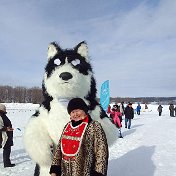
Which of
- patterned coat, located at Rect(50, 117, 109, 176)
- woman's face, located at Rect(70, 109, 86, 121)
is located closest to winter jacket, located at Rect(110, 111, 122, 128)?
woman's face, located at Rect(70, 109, 86, 121)

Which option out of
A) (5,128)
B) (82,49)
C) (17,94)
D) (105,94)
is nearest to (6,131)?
(5,128)

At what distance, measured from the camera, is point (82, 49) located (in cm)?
430

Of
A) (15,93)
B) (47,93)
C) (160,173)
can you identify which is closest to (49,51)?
(47,93)

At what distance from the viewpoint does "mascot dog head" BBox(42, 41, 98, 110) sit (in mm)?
3875

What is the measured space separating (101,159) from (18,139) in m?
9.82

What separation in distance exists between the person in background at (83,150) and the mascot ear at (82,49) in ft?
4.39

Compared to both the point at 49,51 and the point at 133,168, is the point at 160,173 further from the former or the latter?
the point at 49,51

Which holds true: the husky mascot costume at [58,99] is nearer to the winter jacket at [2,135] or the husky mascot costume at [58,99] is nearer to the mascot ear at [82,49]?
the mascot ear at [82,49]

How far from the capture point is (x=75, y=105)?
322 centimetres

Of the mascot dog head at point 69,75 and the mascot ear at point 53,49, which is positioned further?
the mascot ear at point 53,49

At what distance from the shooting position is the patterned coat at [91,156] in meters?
2.94

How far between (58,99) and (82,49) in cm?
79

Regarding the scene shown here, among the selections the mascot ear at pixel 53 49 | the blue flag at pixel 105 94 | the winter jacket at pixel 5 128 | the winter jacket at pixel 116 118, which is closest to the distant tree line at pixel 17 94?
the blue flag at pixel 105 94

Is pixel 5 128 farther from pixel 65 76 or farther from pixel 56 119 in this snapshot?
pixel 65 76
